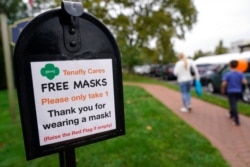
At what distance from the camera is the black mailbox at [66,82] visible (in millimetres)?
1573

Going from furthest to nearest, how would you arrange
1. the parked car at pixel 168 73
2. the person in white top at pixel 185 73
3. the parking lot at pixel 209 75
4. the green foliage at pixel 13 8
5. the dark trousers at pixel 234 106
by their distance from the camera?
the green foliage at pixel 13 8, the parked car at pixel 168 73, the parking lot at pixel 209 75, the person in white top at pixel 185 73, the dark trousers at pixel 234 106

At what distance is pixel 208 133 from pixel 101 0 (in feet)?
72.4

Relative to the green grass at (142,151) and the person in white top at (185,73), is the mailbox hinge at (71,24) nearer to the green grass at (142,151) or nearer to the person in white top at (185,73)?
the green grass at (142,151)

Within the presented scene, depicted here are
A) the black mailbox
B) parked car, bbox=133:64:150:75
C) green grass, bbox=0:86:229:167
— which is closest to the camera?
the black mailbox

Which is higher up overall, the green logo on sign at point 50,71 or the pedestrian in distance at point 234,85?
the green logo on sign at point 50,71

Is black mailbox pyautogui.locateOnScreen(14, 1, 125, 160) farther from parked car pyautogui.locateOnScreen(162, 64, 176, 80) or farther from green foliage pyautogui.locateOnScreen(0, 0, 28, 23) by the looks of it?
green foliage pyautogui.locateOnScreen(0, 0, 28, 23)

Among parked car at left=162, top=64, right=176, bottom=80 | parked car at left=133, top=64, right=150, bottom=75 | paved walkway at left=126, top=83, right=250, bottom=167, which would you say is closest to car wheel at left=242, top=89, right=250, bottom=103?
paved walkway at left=126, top=83, right=250, bottom=167

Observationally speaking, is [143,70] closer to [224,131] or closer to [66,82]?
[224,131]

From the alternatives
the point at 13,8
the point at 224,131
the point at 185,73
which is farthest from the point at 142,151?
the point at 13,8

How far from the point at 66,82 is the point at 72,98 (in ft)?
0.37

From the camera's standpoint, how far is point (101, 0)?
25406 mm

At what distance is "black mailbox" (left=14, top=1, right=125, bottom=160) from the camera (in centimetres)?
157

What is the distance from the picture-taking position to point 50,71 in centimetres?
164

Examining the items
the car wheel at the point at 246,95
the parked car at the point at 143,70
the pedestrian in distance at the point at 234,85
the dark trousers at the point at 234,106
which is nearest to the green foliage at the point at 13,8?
the parked car at the point at 143,70
